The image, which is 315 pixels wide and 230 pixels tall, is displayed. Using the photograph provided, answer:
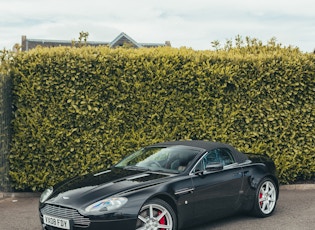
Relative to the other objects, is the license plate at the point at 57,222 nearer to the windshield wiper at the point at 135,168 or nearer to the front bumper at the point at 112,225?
the front bumper at the point at 112,225

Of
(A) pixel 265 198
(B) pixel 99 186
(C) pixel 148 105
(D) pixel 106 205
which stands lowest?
(A) pixel 265 198

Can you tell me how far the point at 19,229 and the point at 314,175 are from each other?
752 centimetres

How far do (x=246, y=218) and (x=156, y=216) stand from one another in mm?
2241

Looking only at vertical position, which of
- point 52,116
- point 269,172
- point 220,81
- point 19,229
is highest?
point 220,81

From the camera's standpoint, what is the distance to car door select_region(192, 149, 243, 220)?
22.0 feet

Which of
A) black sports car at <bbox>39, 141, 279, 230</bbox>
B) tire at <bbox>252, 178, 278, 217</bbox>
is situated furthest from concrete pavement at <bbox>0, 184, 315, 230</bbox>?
black sports car at <bbox>39, 141, 279, 230</bbox>

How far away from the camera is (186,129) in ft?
35.2

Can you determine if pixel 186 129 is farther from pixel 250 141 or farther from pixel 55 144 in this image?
pixel 55 144

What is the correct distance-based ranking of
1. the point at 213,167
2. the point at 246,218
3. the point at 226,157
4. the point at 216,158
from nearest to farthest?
the point at 213,167 → the point at 216,158 → the point at 226,157 → the point at 246,218

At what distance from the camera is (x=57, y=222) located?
5906 mm

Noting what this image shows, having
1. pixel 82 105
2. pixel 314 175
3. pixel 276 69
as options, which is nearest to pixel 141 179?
pixel 82 105

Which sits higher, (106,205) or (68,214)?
(106,205)

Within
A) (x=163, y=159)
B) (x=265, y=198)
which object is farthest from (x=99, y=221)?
(x=265, y=198)

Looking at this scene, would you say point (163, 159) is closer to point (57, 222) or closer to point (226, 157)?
point (226, 157)
